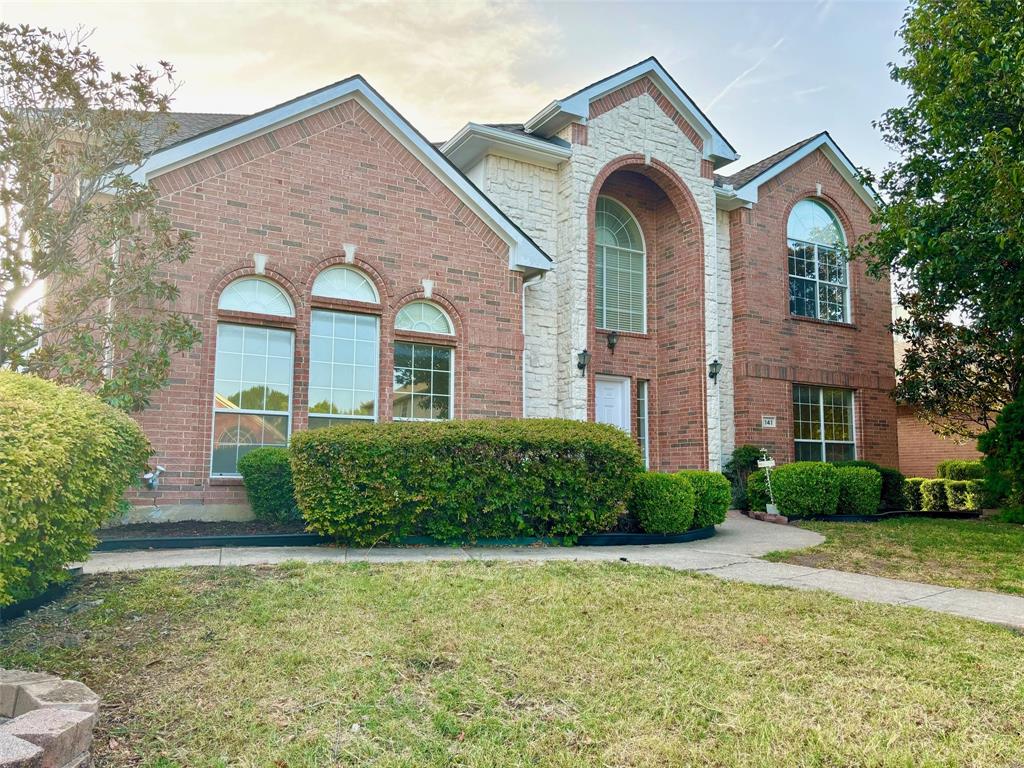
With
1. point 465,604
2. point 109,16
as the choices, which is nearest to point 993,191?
point 465,604

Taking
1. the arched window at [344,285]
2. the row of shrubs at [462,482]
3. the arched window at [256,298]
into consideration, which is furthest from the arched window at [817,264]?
the arched window at [256,298]

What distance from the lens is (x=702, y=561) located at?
773cm

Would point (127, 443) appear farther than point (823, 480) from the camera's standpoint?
No

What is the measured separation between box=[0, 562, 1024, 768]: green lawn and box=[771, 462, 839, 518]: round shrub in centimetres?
777

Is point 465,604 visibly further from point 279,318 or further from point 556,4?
point 556,4

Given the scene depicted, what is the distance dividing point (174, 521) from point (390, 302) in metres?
4.29

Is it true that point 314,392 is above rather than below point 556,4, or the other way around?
below

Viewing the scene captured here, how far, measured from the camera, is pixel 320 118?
10805mm

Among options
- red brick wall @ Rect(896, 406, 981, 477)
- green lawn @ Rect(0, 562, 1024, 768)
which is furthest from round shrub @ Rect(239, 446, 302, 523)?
red brick wall @ Rect(896, 406, 981, 477)

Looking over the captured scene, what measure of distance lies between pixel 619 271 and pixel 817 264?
4.98 metres

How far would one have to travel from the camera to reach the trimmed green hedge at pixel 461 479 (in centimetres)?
759

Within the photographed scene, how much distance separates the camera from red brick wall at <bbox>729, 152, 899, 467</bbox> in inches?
597

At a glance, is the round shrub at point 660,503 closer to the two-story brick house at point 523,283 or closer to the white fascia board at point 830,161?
the two-story brick house at point 523,283

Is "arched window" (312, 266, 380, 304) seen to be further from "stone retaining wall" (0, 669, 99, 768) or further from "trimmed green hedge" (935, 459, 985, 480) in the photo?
"trimmed green hedge" (935, 459, 985, 480)
